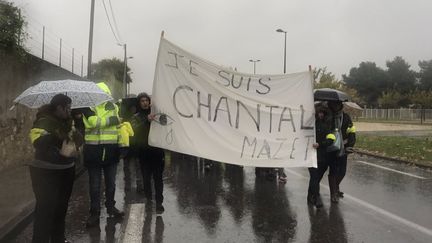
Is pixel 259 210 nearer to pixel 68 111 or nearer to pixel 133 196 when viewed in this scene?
pixel 133 196

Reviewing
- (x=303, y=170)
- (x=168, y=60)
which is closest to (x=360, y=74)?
(x=303, y=170)

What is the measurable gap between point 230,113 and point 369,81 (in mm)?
92925

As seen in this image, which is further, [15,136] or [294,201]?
[15,136]

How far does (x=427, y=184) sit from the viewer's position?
425 inches

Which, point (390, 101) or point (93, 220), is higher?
point (390, 101)

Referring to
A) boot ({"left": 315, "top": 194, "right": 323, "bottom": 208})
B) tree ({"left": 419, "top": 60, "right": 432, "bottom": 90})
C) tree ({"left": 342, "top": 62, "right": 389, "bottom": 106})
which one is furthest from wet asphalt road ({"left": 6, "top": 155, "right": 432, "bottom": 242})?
tree ({"left": 342, "top": 62, "right": 389, "bottom": 106})

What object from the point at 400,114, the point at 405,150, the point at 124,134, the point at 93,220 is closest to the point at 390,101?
the point at 400,114

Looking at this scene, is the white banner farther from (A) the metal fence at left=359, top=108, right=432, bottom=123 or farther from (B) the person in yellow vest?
(A) the metal fence at left=359, top=108, right=432, bottom=123

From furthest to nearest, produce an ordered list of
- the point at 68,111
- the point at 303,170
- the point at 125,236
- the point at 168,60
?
the point at 303,170, the point at 168,60, the point at 125,236, the point at 68,111

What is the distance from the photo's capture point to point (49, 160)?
4.93 m

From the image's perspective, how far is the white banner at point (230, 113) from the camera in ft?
23.2

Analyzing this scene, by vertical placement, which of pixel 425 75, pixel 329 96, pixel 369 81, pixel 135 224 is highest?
pixel 425 75

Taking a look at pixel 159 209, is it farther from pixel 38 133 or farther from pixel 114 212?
pixel 38 133

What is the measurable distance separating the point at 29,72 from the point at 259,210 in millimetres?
7791
